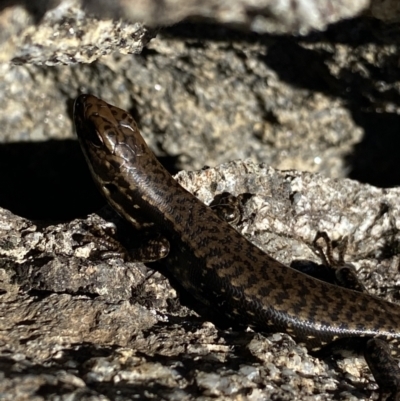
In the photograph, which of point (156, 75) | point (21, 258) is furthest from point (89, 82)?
point (21, 258)

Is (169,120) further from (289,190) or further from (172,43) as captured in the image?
(289,190)

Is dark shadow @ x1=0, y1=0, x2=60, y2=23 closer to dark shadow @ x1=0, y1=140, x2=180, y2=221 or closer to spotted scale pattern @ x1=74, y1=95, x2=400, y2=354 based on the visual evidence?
spotted scale pattern @ x1=74, y1=95, x2=400, y2=354

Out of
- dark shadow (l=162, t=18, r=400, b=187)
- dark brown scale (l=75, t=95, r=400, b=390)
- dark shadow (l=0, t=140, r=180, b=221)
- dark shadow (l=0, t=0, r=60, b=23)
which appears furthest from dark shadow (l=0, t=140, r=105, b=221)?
dark shadow (l=0, t=0, r=60, b=23)

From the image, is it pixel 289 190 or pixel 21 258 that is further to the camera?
pixel 289 190

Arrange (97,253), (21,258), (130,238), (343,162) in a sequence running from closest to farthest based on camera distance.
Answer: (21,258) < (97,253) < (130,238) < (343,162)

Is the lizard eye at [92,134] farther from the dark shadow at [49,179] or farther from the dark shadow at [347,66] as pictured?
the dark shadow at [347,66]

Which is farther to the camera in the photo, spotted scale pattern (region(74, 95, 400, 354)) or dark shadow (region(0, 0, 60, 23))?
spotted scale pattern (region(74, 95, 400, 354))
